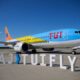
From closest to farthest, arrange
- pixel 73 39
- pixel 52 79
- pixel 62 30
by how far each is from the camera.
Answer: pixel 52 79
pixel 73 39
pixel 62 30

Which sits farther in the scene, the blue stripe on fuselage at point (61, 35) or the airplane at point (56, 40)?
the blue stripe on fuselage at point (61, 35)

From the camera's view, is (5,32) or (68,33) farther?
(5,32)

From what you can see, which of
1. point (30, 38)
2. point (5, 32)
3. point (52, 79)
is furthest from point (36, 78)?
point (5, 32)

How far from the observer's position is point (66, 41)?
79.1 ft

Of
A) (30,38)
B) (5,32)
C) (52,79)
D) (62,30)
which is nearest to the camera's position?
(52,79)

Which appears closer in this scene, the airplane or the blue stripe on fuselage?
the airplane

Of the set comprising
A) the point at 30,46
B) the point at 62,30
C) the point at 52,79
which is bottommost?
the point at 52,79

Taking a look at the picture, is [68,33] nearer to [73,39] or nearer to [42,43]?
[73,39]

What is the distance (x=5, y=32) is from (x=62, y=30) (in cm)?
2235

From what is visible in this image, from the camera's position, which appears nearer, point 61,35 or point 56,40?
point 61,35

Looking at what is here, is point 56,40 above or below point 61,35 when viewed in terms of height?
below

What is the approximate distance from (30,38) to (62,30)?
7455 mm

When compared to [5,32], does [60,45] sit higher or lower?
lower

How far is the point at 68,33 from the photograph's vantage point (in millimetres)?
24344
